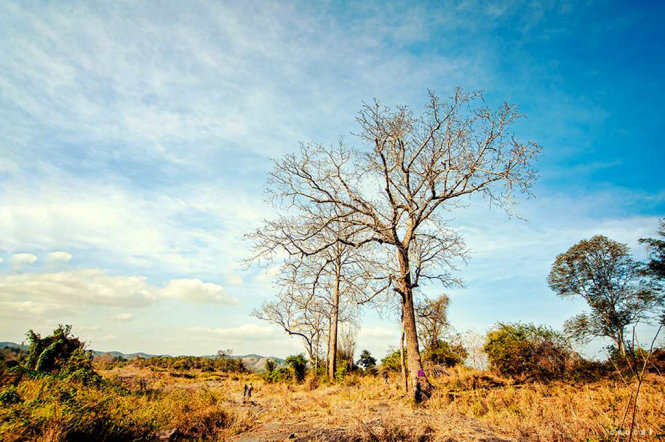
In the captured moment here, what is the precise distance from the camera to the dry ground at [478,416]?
530cm

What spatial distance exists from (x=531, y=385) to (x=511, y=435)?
5.18m

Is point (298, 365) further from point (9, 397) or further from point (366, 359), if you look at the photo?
point (9, 397)

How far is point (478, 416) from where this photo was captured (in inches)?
284

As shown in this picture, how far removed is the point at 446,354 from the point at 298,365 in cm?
900

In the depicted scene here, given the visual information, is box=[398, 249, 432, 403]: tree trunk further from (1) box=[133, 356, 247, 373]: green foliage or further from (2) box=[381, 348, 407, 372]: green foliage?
(1) box=[133, 356, 247, 373]: green foliage

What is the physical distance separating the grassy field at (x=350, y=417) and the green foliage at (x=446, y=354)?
7.65 metres

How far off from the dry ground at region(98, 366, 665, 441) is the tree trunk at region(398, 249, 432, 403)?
1.43 feet

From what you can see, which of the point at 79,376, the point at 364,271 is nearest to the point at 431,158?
the point at 364,271

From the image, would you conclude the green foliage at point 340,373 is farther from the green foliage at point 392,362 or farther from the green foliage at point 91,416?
the green foliage at point 91,416

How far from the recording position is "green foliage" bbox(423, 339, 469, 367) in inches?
667

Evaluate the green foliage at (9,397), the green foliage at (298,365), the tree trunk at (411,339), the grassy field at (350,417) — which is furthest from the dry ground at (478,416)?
the green foliage at (298,365)

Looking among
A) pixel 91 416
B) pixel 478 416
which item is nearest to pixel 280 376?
pixel 478 416

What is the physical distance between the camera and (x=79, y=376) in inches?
335

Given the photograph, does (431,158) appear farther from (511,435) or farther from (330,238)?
(511,435)
